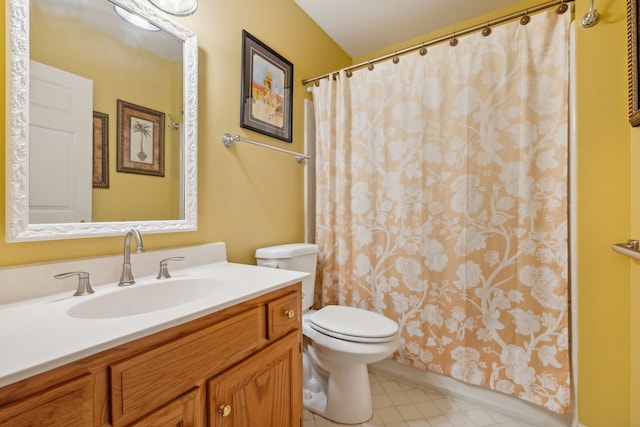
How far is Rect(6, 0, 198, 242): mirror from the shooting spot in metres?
0.80

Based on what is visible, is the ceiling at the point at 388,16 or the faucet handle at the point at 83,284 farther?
the ceiling at the point at 388,16

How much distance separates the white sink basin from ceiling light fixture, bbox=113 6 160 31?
0.95m

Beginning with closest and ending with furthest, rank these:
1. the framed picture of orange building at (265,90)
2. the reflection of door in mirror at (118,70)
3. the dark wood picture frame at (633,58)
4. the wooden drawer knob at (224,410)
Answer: the wooden drawer knob at (224,410) < the reflection of door in mirror at (118,70) < the dark wood picture frame at (633,58) < the framed picture of orange building at (265,90)

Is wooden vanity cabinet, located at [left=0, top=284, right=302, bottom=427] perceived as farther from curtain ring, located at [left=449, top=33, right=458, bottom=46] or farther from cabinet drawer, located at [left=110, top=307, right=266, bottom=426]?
curtain ring, located at [left=449, top=33, right=458, bottom=46]

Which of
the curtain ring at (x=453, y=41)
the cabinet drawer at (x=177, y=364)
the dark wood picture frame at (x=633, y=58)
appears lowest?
the cabinet drawer at (x=177, y=364)

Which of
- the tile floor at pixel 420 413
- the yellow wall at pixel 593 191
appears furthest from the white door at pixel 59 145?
the tile floor at pixel 420 413

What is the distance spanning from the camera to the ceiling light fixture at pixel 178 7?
3.54ft

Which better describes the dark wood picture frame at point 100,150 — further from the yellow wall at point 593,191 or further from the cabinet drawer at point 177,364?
the cabinet drawer at point 177,364

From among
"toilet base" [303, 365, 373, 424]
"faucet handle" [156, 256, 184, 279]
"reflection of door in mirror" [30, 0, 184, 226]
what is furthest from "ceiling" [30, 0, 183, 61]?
"toilet base" [303, 365, 373, 424]

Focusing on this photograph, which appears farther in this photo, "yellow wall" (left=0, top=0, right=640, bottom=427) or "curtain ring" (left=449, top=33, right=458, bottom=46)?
"curtain ring" (left=449, top=33, right=458, bottom=46)

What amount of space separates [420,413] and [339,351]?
2.00ft

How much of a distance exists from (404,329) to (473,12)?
6.92 ft

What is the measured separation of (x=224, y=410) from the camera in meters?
0.76

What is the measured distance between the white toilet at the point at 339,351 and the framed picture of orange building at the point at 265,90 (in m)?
0.70
